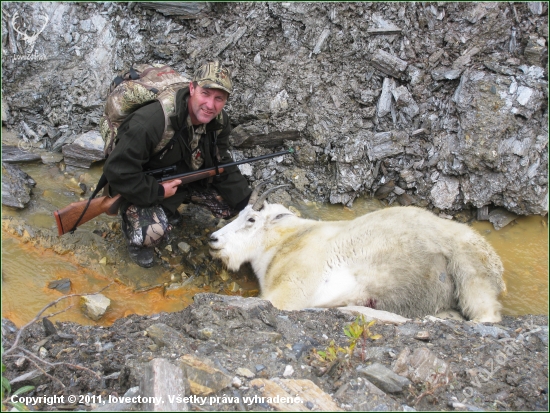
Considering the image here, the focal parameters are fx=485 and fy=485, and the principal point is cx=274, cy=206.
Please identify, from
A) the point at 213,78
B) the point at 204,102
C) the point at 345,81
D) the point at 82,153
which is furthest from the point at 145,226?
the point at 345,81

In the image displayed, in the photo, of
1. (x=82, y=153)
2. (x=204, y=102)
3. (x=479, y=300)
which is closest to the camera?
(x=479, y=300)

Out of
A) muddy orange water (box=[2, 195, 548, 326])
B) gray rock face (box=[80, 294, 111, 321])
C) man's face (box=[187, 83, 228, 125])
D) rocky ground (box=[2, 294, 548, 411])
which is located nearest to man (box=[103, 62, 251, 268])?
man's face (box=[187, 83, 228, 125])

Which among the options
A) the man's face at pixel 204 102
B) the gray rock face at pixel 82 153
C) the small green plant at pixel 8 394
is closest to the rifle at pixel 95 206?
the man's face at pixel 204 102

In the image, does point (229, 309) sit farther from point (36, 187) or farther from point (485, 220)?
point (485, 220)

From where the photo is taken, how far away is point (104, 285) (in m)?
5.76

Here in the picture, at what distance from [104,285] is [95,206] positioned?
37.1 inches

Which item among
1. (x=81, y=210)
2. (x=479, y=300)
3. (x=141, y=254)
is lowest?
(x=141, y=254)

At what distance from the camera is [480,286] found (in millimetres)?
4852

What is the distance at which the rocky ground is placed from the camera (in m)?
3.25

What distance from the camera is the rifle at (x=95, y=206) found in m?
5.55

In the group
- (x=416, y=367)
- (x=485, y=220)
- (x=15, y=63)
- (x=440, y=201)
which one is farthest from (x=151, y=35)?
(x=416, y=367)

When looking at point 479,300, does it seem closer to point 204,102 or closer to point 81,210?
point 204,102

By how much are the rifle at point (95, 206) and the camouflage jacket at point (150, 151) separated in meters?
0.10

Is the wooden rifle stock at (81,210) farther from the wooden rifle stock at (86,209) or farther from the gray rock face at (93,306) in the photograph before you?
the gray rock face at (93,306)
